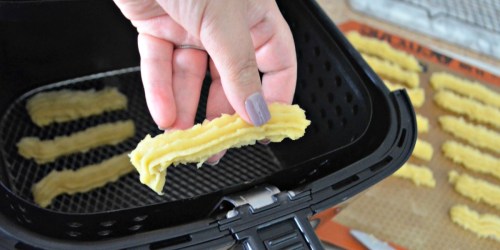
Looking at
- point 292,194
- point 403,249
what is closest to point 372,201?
point 403,249

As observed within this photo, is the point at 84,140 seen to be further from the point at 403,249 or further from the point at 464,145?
the point at 464,145

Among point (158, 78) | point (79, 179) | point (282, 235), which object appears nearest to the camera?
point (282, 235)

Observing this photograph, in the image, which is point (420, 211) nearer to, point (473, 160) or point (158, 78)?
point (473, 160)

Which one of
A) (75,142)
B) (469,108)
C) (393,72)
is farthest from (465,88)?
(75,142)

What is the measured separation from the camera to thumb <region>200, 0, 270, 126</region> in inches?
19.5

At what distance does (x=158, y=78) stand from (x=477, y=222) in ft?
1.98

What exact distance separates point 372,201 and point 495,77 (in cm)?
46

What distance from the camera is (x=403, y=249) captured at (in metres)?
0.81

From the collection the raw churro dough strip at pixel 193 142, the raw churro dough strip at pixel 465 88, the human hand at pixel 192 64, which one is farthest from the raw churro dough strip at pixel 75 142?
the raw churro dough strip at pixel 465 88

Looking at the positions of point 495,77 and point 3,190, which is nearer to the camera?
point 3,190

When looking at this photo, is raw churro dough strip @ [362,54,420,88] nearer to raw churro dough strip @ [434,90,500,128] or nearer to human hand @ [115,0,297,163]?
raw churro dough strip @ [434,90,500,128]

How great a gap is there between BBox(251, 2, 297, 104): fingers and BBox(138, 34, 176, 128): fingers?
0.13m

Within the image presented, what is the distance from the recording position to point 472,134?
97cm

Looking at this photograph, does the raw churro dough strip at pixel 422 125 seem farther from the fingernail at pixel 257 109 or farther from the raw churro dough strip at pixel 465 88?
the fingernail at pixel 257 109
